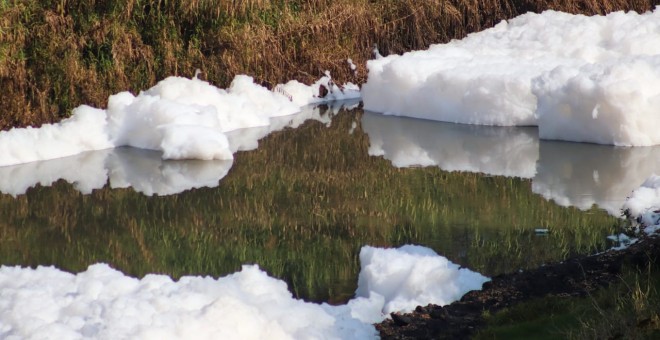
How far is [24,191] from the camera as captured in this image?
1105 centimetres

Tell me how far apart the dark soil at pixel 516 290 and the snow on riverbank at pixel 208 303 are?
20 centimetres

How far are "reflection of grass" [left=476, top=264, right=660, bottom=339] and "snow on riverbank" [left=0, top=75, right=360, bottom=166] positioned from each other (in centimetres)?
657

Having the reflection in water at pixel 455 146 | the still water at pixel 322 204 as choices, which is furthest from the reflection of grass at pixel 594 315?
the reflection in water at pixel 455 146

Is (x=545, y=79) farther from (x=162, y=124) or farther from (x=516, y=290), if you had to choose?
(x=516, y=290)

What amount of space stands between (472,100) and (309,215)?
5227 millimetres

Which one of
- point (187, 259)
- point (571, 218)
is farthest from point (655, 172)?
point (187, 259)

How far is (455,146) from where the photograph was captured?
13.0 metres

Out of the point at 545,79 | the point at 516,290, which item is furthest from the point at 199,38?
the point at 516,290

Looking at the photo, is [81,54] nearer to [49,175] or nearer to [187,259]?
[49,175]

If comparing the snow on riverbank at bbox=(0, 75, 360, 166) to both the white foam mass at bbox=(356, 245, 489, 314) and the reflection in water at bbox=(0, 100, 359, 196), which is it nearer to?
the reflection in water at bbox=(0, 100, 359, 196)

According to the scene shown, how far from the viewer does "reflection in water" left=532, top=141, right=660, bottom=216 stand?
10219mm

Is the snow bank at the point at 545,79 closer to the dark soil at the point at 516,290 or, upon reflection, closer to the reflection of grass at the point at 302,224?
the reflection of grass at the point at 302,224

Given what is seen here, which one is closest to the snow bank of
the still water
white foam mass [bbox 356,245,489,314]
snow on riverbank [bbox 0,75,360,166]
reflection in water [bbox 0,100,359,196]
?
the still water


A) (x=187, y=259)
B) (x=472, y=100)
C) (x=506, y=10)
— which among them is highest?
(x=506, y=10)
